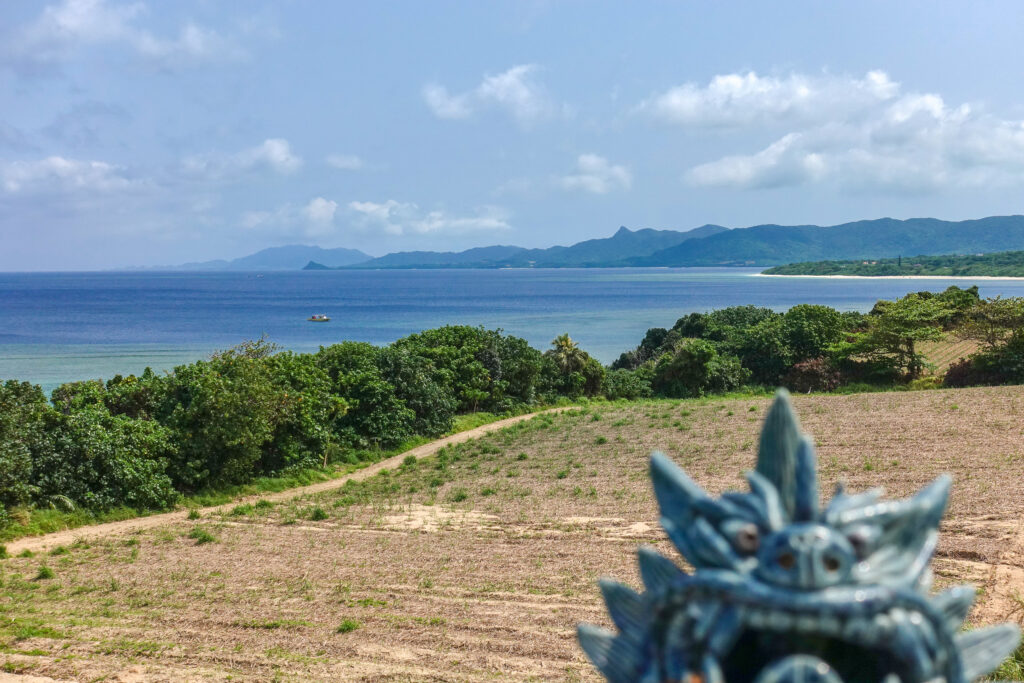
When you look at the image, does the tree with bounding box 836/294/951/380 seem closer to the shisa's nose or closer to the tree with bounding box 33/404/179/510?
the tree with bounding box 33/404/179/510

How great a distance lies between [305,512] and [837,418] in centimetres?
1716

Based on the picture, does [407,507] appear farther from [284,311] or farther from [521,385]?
[284,311]

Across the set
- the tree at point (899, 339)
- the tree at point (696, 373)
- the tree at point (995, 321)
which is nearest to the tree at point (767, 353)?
the tree at point (696, 373)

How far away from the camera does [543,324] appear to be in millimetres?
88750

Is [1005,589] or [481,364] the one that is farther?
[481,364]

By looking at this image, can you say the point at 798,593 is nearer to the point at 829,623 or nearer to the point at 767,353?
the point at 829,623

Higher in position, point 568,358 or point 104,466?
point 568,358

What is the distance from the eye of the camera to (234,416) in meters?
19.5

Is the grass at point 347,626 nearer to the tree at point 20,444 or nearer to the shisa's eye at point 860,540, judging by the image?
the shisa's eye at point 860,540

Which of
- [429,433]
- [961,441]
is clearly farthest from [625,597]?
[429,433]

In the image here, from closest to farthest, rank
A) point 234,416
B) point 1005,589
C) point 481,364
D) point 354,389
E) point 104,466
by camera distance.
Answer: point 1005,589 → point 104,466 → point 234,416 → point 354,389 → point 481,364

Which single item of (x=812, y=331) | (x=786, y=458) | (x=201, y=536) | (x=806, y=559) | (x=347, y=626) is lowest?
(x=201, y=536)

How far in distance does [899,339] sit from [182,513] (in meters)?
30.7

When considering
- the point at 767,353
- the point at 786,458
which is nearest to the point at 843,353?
the point at 767,353
